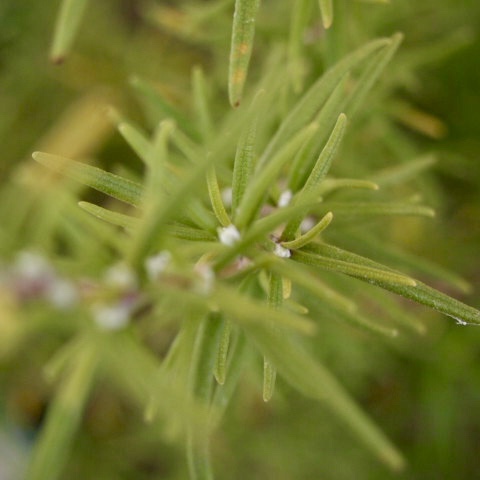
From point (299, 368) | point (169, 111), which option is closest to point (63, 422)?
point (299, 368)

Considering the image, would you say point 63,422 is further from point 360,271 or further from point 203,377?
point 360,271

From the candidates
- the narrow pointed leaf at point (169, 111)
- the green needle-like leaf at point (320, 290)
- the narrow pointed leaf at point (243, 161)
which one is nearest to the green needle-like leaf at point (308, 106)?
the narrow pointed leaf at point (243, 161)

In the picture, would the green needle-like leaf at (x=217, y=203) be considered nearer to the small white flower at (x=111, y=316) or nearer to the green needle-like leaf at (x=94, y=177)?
the green needle-like leaf at (x=94, y=177)

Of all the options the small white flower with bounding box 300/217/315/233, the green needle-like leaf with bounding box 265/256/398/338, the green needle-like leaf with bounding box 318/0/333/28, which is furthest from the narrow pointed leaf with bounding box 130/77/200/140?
the green needle-like leaf with bounding box 265/256/398/338

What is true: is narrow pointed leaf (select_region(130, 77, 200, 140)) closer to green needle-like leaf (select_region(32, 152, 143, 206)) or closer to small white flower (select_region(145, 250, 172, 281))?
green needle-like leaf (select_region(32, 152, 143, 206))

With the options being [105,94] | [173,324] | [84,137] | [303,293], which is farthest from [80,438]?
[303,293]

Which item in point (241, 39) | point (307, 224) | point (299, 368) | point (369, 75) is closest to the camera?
point (299, 368)
